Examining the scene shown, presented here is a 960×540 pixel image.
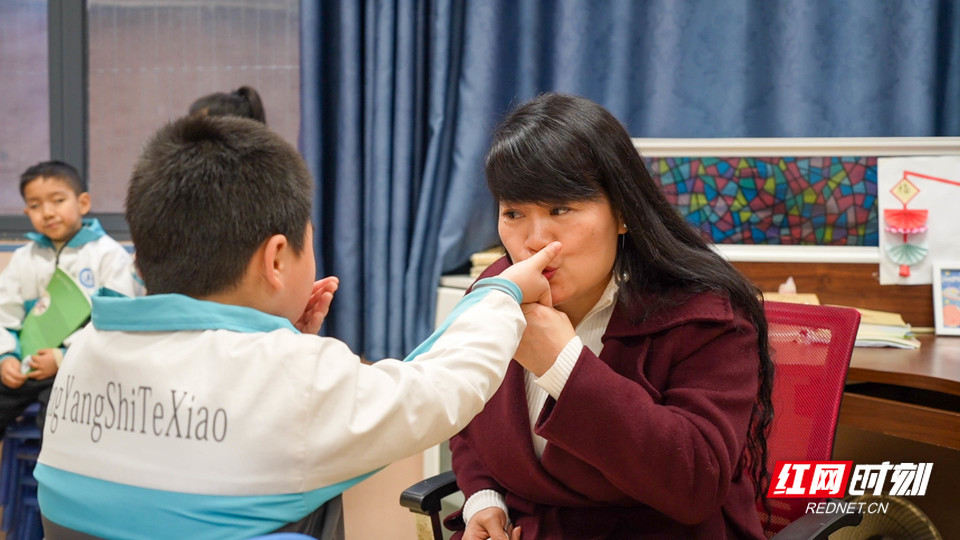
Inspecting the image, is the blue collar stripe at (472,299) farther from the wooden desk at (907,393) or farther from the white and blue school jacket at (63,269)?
the white and blue school jacket at (63,269)

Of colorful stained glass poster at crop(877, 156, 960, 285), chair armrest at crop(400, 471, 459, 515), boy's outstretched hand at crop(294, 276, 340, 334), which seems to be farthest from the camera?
colorful stained glass poster at crop(877, 156, 960, 285)

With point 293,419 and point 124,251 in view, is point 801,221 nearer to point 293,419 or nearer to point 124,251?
point 293,419

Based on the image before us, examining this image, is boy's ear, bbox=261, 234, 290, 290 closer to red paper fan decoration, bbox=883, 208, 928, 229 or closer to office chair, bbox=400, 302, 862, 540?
office chair, bbox=400, 302, 862, 540

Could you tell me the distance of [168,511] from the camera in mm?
765

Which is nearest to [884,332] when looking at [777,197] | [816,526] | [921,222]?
[921,222]

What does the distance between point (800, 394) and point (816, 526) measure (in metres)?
0.27

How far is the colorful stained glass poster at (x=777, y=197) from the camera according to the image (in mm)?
2053

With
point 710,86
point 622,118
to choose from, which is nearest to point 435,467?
point 622,118

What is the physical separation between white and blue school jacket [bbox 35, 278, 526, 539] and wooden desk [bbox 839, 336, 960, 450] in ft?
3.32

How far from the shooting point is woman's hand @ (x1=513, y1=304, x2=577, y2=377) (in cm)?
104

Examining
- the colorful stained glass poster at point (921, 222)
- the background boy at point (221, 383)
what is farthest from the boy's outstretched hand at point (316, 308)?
the colorful stained glass poster at point (921, 222)

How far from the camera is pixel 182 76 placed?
117 inches

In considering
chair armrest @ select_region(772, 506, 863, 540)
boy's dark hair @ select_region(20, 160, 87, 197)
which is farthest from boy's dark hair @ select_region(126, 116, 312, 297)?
boy's dark hair @ select_region(20, 160, 87, 197)

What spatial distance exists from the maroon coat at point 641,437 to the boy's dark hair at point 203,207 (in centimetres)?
41
